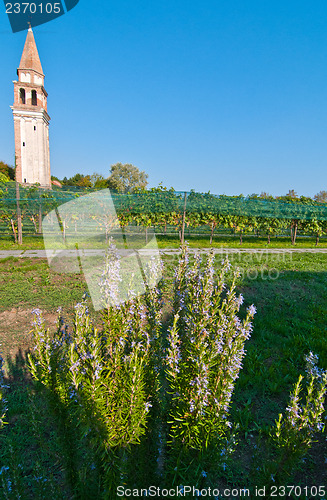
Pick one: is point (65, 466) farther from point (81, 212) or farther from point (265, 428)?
point (81, 212)

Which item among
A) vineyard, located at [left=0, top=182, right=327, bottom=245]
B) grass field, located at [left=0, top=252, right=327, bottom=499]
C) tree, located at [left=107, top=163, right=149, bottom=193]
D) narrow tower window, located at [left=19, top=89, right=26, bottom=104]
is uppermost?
narrow tower window, located at [left=19, top=89, right=26, bottom=104]

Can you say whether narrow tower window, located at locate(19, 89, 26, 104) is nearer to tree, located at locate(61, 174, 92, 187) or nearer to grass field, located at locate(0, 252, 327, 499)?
tree, located at locate(61, 174, 92, 187)

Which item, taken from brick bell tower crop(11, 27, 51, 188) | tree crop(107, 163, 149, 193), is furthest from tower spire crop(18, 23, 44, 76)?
tree crop(107, 163, 149, 193)

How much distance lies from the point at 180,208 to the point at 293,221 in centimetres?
700

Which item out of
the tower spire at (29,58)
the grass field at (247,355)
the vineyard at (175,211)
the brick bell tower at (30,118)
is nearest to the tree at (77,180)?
the brick bell tower at (30,118)

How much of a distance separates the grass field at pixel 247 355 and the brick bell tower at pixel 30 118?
49.0 metres

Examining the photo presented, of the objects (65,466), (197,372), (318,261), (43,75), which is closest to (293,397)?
(197,372)

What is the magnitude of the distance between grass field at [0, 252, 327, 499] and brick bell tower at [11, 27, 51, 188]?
4899cm

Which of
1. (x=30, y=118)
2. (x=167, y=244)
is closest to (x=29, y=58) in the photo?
(x=30, y=118)

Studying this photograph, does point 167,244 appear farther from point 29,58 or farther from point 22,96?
point 29,58

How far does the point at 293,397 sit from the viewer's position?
2.09 m

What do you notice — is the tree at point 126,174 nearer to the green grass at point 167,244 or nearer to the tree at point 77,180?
the tree at point 77,180

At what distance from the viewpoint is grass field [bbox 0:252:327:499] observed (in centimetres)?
255

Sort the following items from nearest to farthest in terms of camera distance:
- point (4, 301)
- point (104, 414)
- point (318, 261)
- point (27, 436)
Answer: point (104, 414), point (27, 436), point (4, 301), point (318, 261)
